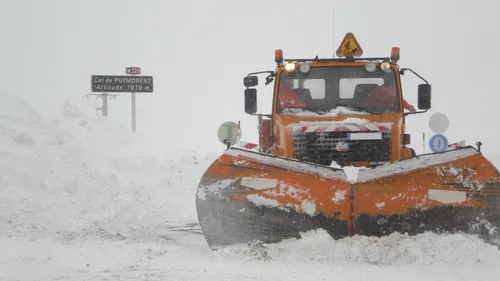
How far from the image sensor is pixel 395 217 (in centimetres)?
514

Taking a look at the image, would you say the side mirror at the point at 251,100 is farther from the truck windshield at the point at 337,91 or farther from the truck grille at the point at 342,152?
the truck grille at the point at 342,152

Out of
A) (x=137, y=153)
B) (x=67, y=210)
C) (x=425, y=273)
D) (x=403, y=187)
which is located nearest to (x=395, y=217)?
(x=403, y=187)

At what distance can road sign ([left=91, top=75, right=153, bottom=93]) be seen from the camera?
20.8 metres

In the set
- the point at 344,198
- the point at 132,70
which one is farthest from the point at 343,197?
the point at 132,70

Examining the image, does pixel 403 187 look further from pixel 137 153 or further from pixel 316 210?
Answer: pixel 137 153

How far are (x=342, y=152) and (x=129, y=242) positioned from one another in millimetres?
2592

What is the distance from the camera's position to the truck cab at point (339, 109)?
20.5 ft

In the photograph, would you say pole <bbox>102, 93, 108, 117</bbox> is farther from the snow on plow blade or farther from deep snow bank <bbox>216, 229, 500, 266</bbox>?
deep snow bank <bbox>216, 229, 500, 266</bbox>

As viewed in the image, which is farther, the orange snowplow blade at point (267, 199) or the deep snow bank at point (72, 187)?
the deep snow bank at point (72, 187)

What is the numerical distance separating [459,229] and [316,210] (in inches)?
50.6

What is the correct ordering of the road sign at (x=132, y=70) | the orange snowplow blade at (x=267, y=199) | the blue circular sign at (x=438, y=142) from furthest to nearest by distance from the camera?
1. the road sign at (x=132, y=70)
2. the blue circular sign at (x=438, y=142)
3. the orange snowplow blade at (x=267, y=199)

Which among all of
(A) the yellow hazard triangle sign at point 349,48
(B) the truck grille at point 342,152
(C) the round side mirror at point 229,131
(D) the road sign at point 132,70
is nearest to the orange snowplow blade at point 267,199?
(B) the truck grille at point 342,152

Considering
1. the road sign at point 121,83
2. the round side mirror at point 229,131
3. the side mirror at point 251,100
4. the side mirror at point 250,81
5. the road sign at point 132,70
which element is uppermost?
the road sign at point 132,70

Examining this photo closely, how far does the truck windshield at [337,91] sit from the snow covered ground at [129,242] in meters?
2.14
